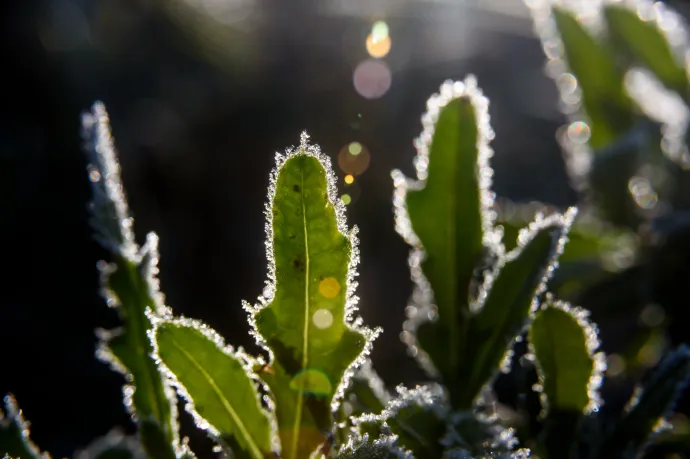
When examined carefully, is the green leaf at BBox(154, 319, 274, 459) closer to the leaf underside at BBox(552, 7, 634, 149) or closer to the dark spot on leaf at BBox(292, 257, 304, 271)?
the dark spot on leaf at BBox(292, 257, 304, 271)

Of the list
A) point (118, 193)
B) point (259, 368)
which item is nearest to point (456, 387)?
point (259, 368)

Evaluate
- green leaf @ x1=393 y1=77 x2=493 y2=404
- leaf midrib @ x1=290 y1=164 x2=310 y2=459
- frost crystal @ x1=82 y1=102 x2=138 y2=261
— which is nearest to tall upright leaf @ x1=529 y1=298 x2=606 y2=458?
green leaf @ x1=393 y1=77 x2=493 y2=404

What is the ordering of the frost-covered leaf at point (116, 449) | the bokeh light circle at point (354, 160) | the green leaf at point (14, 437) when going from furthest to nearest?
the bokeh light circle at point (354, 160)
the frost-covered leaf at point (116, 449)
the green leaf at point (14, 437)

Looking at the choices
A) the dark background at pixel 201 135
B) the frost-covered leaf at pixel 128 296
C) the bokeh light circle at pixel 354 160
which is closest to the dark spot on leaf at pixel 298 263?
the frost-covered leaf at pixel 128 296

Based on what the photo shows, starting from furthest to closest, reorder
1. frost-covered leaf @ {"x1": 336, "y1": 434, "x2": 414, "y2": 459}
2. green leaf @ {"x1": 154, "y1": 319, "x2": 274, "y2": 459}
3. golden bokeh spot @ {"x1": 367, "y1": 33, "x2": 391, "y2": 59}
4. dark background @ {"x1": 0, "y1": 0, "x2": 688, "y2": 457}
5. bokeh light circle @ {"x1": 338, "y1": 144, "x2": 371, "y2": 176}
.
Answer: golden bokeh spot @ {"x1": 367, "y1": 33, "x2": 391, "y2": 59} < dark background @ {"x1": 0, "y1": 0, "x2": 688, "y2": 457} < bokeh light circle @ {"x1": 338, "y1": 144, "x2": 371, "y2": 176} < green leaf @ {"x1": 154, "y1": 319, "x2": 274, "y2": 459} < frost-covered leaf @ {"x1": 336, "y1": 434, "x2": 414, "y2": 459}

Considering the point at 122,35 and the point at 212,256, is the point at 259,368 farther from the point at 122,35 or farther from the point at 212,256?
the point at 122,35

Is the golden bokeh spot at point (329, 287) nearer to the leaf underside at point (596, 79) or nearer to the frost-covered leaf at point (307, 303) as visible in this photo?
the frost-covered leaf at point (307, 303)

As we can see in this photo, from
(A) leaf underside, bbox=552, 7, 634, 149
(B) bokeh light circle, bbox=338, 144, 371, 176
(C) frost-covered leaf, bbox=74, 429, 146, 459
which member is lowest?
(C) frost-covered leaf, bbox=74, 429, 146, 459
